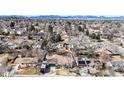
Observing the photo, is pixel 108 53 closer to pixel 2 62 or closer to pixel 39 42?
pixel 39 42

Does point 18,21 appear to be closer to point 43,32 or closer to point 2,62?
point 43,32

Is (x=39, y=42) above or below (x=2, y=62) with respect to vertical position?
above
